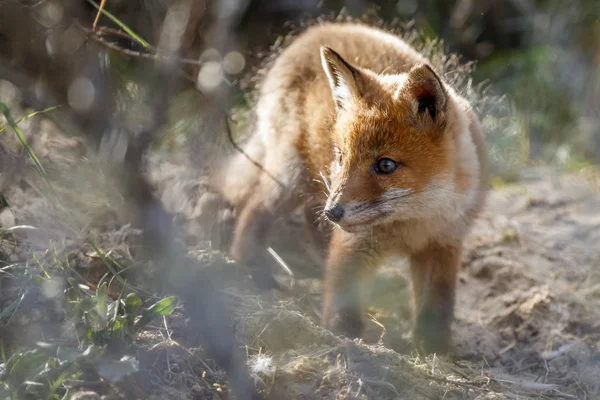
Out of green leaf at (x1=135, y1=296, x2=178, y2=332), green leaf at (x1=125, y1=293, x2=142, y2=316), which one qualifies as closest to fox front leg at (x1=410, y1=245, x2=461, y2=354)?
green leaf at (x1=135, y1=296, x2=178, y2=332)

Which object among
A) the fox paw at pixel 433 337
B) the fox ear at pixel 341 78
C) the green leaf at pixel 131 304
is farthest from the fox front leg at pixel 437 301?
the green leaf at pixel 131 304

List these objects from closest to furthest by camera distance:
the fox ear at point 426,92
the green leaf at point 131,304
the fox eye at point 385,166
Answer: the green leaf at point 131,304, the fox ear at point 426,92, the fox eye at point 385,166

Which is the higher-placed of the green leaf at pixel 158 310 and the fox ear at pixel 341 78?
the fox ear at pixel 341 78

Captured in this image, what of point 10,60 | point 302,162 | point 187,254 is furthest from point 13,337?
point 302,162

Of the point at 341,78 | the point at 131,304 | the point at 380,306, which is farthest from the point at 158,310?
the point at 380,306

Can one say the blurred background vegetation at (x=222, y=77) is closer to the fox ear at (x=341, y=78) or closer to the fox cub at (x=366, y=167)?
the fox cub at (x=366, y=167)

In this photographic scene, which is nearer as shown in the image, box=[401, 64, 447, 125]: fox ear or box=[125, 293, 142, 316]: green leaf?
box=[125, 293, 142, 316]: green leaf

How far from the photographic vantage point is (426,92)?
332cm

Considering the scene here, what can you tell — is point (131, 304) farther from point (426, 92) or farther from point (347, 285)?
point (426, 92)

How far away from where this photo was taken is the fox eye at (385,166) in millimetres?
3336

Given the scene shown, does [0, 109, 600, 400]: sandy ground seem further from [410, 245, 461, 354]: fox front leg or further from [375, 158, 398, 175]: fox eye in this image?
[375, 158, 398, 175]: fox eye

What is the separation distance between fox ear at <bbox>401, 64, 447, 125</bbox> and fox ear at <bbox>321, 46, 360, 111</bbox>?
33 centimetres

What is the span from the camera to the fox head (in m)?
3.28

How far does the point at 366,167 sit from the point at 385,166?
0.33 ft
